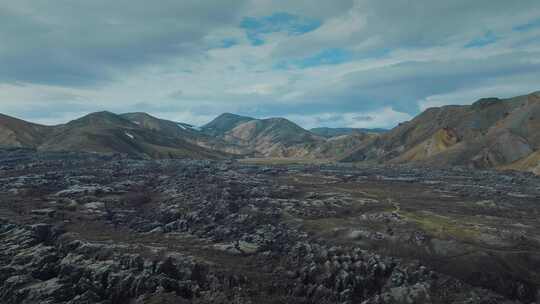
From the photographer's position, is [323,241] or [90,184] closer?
[323,241]

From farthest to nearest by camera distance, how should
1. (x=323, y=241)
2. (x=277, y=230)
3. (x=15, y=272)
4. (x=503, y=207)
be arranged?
(x=503, y=207), (x=277, y=230), (x=323, y=241), (x=15, y=272)

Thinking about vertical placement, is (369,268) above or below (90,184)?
below

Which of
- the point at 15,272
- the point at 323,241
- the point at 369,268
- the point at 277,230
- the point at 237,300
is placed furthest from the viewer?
the point at 277,230

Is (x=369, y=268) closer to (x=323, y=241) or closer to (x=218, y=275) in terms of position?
(x=323, y=241)

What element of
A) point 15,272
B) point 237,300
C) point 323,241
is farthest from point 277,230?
point 15,272

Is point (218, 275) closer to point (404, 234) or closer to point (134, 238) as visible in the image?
point (134, 238)

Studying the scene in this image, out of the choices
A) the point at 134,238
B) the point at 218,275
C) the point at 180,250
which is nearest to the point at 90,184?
the point at 134,238
